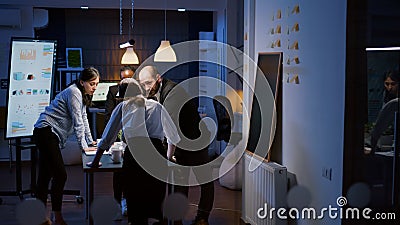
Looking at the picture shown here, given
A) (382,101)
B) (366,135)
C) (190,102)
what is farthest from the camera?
(190,102)

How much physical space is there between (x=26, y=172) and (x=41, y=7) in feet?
9.47

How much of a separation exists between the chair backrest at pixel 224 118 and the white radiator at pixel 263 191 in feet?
6.08

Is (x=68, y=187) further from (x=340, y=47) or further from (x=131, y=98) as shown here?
(x=340, y=47)

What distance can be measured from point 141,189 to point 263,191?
1083mm

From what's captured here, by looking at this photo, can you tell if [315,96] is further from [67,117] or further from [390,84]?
[67,117]

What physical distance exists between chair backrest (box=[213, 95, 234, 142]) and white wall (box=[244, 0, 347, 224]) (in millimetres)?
2323

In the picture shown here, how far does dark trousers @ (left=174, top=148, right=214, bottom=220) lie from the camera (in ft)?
16.3

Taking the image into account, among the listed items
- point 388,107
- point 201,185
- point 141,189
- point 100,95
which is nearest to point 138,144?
point 141,189

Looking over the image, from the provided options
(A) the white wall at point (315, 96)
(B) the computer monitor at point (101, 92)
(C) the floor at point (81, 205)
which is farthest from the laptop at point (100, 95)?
(A) the white wall at point (315, 96)

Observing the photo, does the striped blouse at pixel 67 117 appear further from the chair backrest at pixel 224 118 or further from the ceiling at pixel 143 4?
the ceiling at pixel 143 4

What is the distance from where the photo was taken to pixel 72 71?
10.6 metres

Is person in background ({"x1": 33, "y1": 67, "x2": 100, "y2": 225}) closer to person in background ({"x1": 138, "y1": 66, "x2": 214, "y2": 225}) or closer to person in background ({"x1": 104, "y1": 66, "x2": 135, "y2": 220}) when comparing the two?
person in background ({"x1": 104, "y1": 66, "x2": 135, "y2": 220})

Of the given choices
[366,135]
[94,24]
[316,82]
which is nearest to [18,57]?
[316,82]

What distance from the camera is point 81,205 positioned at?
6.09 meters
